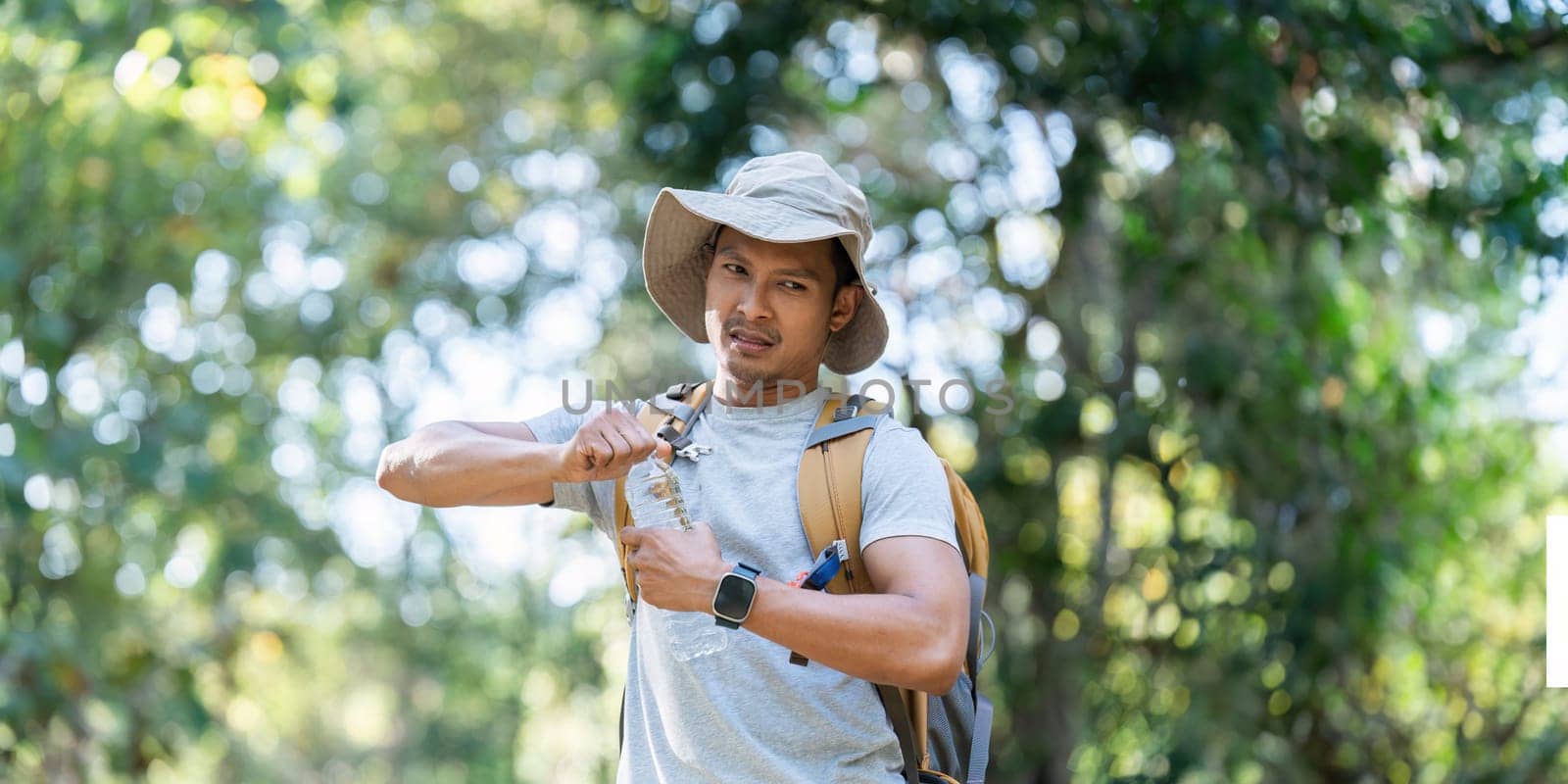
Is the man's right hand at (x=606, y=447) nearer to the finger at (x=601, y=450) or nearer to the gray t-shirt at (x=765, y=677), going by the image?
the finger at (x=601, y=450)

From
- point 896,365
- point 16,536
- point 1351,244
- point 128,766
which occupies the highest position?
point 1351,244

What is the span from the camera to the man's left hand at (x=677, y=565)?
1.86m

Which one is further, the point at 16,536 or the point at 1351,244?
the point at 16,536

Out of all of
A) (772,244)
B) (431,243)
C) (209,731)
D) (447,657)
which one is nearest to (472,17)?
(431,243)

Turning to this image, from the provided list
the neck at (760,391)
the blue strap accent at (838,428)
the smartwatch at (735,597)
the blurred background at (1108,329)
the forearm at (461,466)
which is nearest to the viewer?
the smartwatch at (735,597)

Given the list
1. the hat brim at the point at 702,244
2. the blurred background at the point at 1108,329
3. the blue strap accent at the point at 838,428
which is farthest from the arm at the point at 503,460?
the blurred background at the point at 1108,329

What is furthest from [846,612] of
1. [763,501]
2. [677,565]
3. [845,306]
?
[845,306]

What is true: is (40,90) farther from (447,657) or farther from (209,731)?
(447,657)

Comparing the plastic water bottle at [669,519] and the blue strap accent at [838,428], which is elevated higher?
the blue strap accent at [838,428]

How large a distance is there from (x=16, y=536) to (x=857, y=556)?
21.2 ft

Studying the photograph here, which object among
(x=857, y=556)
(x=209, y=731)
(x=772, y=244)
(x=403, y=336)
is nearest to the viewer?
(x=857, y=556)

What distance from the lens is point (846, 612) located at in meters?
1.86

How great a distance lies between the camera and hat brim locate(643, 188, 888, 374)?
2182mm

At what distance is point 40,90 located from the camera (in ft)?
24.2
